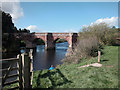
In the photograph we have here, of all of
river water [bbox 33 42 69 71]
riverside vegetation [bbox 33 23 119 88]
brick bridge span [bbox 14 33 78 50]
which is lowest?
river water [bbox 33 42 69 71]

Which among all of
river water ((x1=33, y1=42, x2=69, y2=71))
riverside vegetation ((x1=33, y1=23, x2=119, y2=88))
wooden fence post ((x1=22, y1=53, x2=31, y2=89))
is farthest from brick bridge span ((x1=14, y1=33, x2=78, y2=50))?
wooden fence post ((x1=22, y1=53, x2=31, y2=89))

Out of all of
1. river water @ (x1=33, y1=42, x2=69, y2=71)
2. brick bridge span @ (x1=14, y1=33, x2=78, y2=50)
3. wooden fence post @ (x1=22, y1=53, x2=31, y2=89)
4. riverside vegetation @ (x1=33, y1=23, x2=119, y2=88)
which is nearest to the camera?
wooden fence post @ (x1=22, y1=53, x2=31, y2=89)

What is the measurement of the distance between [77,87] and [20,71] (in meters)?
2.77

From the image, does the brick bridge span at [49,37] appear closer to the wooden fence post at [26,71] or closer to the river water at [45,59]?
the river water at [45,59]

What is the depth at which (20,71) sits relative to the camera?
4301 millimetres

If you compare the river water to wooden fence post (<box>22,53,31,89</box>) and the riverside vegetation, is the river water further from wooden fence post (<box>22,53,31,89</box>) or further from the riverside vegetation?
wooden fence post (<box>22,53,31,89</box>)

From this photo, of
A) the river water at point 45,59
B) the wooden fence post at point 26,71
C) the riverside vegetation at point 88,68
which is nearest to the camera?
the wooden fence post at point 26,71

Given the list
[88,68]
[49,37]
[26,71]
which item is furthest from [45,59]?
[49,37]

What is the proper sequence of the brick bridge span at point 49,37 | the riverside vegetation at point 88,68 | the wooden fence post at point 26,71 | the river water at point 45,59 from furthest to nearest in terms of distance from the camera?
1. the brick bridge span at point 49,37
2. the river water at point 45,59
3. the riverside vegetation at point 88,68
4. the wooden fence post at point 26,71

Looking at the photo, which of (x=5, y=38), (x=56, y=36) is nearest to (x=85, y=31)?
(x=56, y=36)

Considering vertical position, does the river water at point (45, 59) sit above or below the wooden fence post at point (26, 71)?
below

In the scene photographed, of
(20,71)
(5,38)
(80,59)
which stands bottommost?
(80,59)

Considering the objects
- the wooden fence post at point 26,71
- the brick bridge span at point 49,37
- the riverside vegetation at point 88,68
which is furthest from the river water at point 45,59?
the wooden fence post at point 26,71

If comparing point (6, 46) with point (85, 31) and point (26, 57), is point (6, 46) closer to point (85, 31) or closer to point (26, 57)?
point (85, 31)
